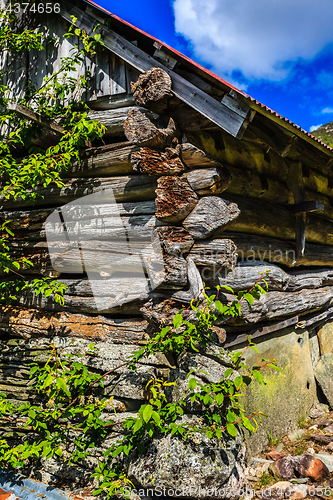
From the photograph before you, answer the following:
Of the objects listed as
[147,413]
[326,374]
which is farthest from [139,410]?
[326,374]

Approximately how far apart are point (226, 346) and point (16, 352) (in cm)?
241

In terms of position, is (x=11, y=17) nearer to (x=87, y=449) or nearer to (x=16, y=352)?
(x=16, y=352)

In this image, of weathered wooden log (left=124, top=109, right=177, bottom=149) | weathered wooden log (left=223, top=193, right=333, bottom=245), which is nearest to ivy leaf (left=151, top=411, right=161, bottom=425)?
weathered wooden log (left=223, top=193, right=333, bottom=245)

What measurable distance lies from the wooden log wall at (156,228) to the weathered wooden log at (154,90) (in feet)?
0.05

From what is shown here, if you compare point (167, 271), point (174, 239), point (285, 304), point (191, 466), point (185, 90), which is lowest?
point (191, 466)

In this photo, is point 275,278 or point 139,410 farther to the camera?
point 275,278

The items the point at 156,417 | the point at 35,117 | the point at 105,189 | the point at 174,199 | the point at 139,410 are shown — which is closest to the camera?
the point at 156,417

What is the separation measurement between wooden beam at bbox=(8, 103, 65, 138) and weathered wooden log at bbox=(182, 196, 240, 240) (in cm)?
200

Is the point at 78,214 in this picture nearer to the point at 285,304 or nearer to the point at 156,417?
the point at 156,417

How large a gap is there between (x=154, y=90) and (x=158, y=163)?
26.0 inches

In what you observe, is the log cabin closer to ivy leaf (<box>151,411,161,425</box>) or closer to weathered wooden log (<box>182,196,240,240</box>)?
weathered wooden log (<box>182,196,240,240</box>)

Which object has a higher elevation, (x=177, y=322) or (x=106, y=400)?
(x=177, y=322)

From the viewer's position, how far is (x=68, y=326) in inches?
148

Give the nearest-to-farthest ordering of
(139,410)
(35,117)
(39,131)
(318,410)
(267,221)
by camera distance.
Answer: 1. (139,410)
2. (35,117)
3. (39,131)
4. (267,221)
5. (318,410)
